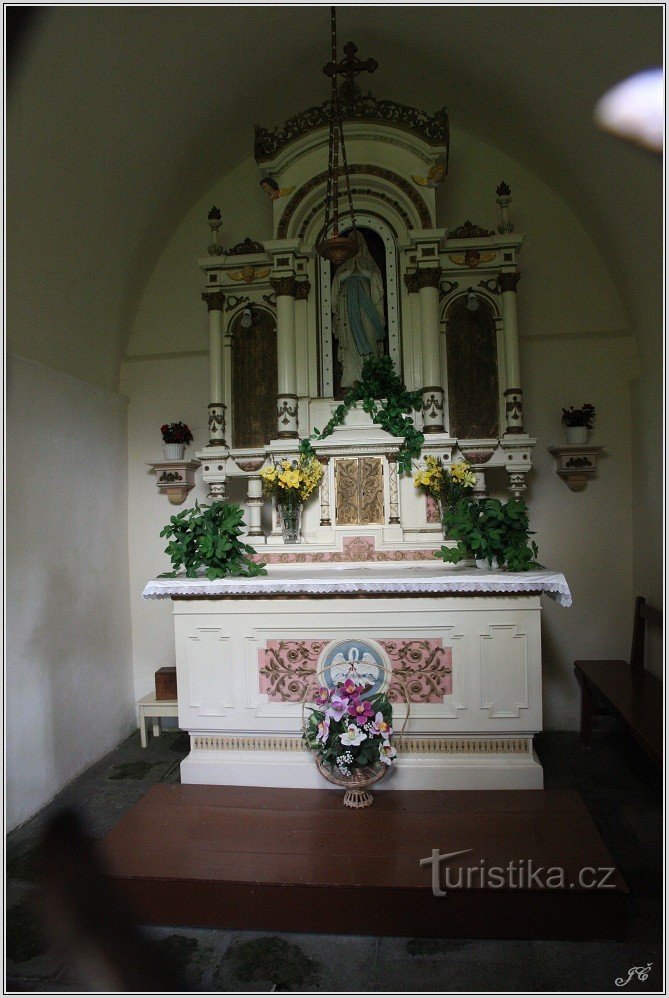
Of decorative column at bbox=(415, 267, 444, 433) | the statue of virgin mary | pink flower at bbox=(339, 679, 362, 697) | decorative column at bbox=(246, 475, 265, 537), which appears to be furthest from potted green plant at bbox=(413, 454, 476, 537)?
pink flower at bbox=(339, 679, 362, 697)

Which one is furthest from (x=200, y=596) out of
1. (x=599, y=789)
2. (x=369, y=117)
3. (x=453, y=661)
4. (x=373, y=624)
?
(x=369, y=117)

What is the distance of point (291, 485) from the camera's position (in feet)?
15.2

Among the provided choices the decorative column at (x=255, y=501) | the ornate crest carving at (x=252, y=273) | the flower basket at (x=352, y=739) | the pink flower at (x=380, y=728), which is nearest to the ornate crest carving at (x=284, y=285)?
the ornate crest carving at (x=252, y=273)

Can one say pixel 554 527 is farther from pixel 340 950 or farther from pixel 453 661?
pixel 340 950

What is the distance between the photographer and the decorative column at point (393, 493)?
4.82 meters

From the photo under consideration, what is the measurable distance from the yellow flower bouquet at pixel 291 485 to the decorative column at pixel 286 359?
33cm

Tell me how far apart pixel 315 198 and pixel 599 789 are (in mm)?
4912

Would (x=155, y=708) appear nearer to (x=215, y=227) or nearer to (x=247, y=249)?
(x=247, y=249)

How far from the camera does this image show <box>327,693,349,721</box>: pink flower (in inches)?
134

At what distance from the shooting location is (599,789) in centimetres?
416

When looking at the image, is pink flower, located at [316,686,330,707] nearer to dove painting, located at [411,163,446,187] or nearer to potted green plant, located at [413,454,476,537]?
potted green plant, located at [413,454,476,537]

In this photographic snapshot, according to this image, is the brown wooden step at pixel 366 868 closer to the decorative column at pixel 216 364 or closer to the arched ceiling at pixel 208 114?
the decorative column at pixel 216 364

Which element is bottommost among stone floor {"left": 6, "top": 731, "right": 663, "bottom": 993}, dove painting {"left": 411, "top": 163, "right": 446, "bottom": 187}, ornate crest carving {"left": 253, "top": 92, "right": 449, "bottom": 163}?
stone floor {"left": 6, "top": 731, "right": 663, "bottom": 993}

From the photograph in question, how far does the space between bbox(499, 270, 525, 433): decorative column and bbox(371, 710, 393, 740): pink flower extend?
2632 millimetres
